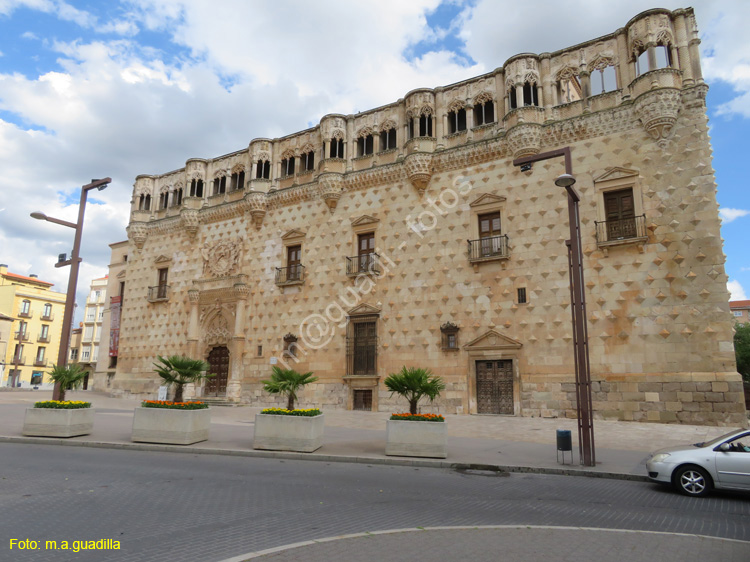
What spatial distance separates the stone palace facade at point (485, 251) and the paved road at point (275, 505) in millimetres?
10549

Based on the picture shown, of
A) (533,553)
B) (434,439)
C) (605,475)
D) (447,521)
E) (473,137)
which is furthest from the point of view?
(473,137)

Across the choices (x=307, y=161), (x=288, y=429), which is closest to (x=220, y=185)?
(x=307, y=161)

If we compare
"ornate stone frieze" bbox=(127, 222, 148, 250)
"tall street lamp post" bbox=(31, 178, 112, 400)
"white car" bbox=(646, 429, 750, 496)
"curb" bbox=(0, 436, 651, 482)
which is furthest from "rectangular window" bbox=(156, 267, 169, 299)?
"white car" bbox=(646, 429, 750, 496)

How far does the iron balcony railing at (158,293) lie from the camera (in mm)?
32369

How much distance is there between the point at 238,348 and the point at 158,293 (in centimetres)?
843

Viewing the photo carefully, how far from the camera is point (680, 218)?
1878 centimetres

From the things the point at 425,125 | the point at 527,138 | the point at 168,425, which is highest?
the point at 425,125

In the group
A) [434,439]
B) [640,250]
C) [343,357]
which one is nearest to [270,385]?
[434,439]

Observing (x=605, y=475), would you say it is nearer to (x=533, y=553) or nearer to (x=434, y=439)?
(x=434, y=439)

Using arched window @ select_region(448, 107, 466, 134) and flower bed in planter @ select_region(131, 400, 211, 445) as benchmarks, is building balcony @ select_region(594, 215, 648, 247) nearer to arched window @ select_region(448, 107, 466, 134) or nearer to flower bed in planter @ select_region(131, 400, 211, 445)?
arched window @ select_region(448, 107, 466, 134)

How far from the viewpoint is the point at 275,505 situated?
726 centimetres

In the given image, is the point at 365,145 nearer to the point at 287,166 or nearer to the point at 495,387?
the point at 287,166

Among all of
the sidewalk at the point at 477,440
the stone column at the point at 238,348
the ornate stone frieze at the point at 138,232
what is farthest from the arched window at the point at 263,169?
the sidewalk at the point at 477,440

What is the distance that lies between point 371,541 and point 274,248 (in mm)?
24592
